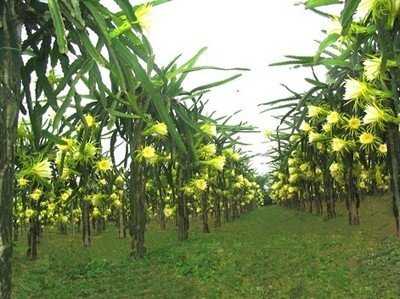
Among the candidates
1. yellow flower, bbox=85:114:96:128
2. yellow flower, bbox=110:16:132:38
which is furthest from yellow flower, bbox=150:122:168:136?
yellow flower, bbox=110:16:132:38

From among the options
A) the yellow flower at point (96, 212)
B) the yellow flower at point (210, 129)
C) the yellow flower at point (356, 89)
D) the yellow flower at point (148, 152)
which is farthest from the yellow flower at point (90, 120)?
the yellow flower at point (96, 212)

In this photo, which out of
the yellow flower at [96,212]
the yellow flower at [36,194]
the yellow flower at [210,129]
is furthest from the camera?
the yellow flower at [96,212]

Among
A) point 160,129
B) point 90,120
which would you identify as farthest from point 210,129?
point 90,120

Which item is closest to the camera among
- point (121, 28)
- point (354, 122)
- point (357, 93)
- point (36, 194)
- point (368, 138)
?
point (121, 28)

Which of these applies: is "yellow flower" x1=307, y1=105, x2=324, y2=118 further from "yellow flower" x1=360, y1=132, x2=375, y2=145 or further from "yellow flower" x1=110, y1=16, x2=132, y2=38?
"yellow flower" x1=110, y1=16, x2=132, y2=38

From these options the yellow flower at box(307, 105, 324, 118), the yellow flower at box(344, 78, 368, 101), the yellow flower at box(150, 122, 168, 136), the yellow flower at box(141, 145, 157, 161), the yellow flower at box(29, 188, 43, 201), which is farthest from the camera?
the yellow flower at box(29, 188, 43, 201)

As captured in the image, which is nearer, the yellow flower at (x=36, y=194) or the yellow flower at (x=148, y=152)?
the yellow flower at (x=148, y=152)

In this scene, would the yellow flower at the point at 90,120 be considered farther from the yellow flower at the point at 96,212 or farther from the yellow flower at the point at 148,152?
the yellow flower at the point at 96,212

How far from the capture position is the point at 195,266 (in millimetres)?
11711

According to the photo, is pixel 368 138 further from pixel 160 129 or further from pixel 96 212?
pixel 96 212

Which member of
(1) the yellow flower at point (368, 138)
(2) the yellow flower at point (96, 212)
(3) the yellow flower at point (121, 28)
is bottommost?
(2) the yellow flower at point (96, 212)

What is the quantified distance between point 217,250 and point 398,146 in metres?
5.65

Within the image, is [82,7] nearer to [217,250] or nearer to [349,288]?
[349,288]

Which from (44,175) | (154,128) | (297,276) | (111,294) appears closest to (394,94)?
(44,175)
